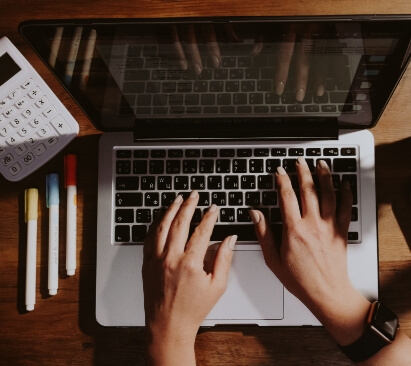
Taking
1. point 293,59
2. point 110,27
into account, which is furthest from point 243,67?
point 110,27

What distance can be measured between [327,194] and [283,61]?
0.25 meters

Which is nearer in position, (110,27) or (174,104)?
(110,27)

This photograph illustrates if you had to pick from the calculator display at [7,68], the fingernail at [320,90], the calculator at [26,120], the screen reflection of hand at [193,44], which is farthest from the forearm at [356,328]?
the calculator display at [7,68]

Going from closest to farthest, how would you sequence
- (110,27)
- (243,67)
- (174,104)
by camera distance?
(110,27)
(243,67)
(174,104)

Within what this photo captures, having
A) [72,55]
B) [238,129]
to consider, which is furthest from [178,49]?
[238,129]

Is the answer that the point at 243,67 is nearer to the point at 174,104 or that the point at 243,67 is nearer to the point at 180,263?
the point at 174,104

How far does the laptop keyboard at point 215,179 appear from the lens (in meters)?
0.74

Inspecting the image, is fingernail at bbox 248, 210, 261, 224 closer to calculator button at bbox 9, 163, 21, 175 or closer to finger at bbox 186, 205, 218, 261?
finger at bbox 186, 205, 218, 261

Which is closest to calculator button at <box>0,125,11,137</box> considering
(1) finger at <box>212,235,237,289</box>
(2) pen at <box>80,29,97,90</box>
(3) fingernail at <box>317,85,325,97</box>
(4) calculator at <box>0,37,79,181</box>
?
(4) calculator at <box>0,37,79,181</box>

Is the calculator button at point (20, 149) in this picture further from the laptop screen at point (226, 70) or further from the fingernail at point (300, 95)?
the fingernail at point (300, 95)

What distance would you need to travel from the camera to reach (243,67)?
59 cm

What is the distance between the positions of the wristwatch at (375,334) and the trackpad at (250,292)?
12cm

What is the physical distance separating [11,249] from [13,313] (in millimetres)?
108

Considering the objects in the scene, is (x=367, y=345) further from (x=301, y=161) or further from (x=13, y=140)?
(x=13, y=140)
